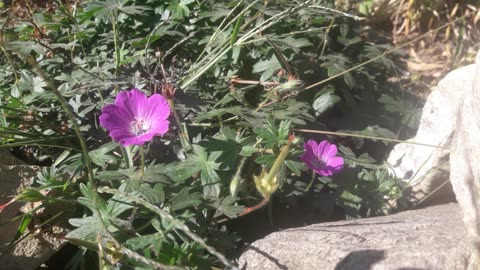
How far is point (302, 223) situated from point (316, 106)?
1.65 ft

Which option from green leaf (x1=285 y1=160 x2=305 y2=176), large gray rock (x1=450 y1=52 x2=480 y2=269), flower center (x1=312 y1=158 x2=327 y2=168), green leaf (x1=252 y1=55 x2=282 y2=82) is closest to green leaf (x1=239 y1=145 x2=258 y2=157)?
green leaf (x1=285 y1=160 x2=305 y2=176)

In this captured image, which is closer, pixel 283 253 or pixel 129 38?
pixel 283 253

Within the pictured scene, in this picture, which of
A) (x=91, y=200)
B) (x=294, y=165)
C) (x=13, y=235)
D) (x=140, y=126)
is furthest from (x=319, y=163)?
(x=13, y=235)

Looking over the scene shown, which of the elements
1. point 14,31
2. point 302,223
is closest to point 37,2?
point 14,31

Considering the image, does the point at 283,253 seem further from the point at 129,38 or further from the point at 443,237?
the point at 129,38

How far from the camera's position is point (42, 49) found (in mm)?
2367

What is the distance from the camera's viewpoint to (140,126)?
1810 millimetres

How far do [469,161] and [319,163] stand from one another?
499 millimetres

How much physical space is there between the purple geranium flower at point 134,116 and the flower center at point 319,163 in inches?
21.9

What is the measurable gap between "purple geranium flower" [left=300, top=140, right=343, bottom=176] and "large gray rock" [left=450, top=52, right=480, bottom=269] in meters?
0.40

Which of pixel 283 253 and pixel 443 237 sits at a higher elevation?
pixel 443 237

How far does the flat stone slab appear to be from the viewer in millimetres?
1570

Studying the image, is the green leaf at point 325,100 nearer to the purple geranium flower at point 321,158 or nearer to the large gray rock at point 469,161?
the purple geranium flower at point 321,158

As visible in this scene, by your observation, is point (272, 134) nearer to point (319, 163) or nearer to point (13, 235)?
point (319, 163)
